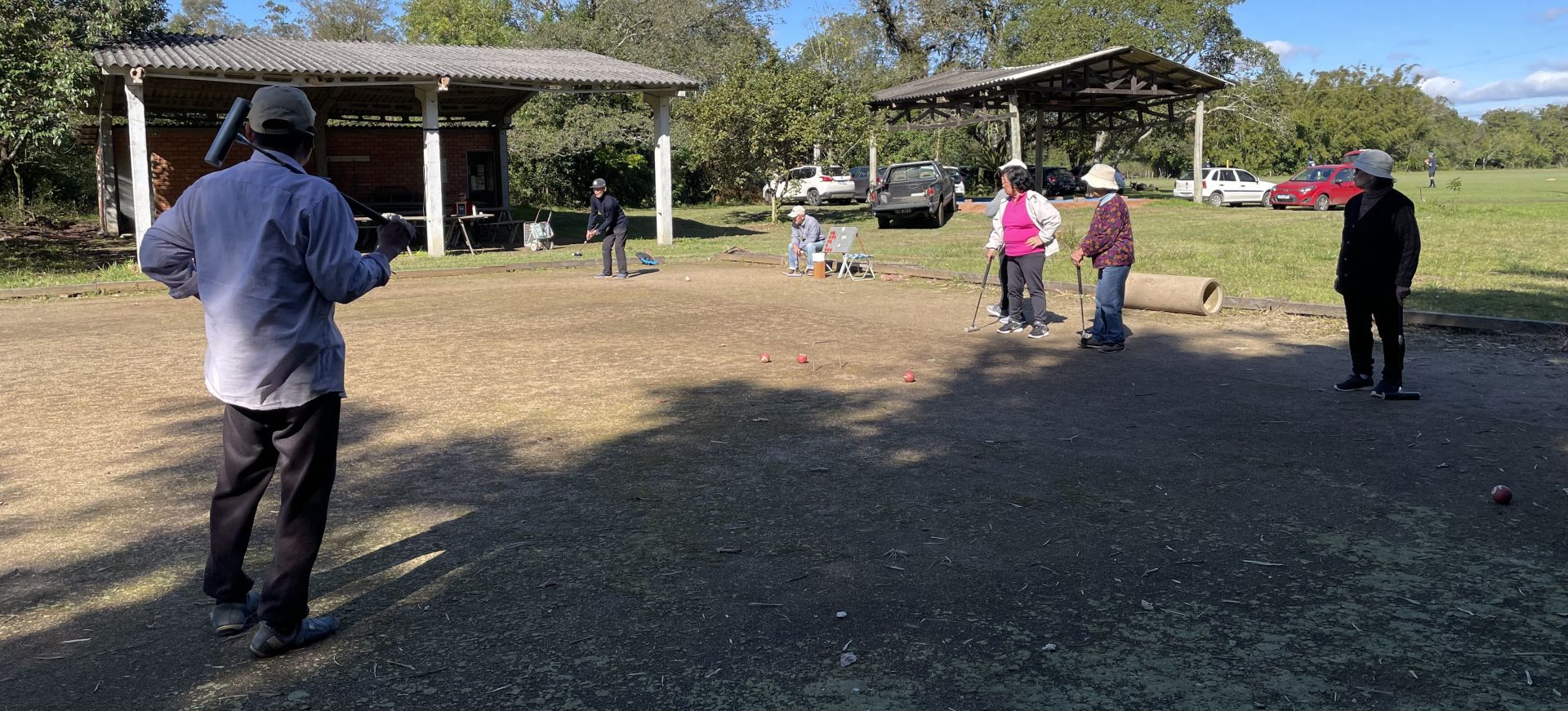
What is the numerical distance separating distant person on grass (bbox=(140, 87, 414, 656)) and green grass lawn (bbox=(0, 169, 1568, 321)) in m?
11.1

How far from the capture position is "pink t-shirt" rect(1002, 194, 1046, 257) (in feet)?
34.7

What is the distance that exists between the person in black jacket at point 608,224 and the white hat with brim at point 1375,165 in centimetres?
1063

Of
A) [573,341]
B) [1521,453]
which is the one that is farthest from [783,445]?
[573,341]

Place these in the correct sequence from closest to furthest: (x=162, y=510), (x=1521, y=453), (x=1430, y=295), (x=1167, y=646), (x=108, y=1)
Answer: (x=1167, y=646), (x=162, y=510), (x=1521, y=453), (x=1430, y=295), (x=108, y=1)

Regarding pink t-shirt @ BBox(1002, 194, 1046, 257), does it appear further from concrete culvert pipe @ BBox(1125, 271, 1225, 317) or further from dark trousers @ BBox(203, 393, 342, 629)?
dark trousers @ BBox(203, 393, 342, 629)

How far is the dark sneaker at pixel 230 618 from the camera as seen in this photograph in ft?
12.8

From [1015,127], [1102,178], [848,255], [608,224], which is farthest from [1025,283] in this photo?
[1015,127]

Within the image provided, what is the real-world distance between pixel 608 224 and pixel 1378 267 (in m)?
11.3

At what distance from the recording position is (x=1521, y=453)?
6.24 meters

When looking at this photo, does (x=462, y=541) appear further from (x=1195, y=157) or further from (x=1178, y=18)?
(x=1178, y=18)

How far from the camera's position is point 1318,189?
32.8 meters

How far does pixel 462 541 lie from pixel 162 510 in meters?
1.61

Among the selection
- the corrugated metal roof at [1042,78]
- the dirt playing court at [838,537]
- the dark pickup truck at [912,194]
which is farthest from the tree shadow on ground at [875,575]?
the corrugated metal roof at [1042,78]

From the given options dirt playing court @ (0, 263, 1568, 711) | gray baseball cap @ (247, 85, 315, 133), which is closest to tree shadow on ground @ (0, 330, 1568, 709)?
dirt playing court @ (0, 263, 1568, 711)
